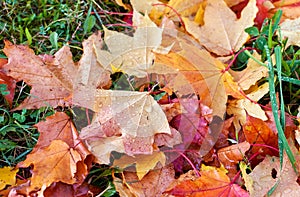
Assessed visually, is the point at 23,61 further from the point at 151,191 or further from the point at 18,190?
the point at 151,191

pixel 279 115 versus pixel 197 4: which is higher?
pixel 197 4

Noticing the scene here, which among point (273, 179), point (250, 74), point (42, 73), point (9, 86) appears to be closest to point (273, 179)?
point (273, 179)

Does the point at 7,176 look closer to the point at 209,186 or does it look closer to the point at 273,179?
the point at 209,186

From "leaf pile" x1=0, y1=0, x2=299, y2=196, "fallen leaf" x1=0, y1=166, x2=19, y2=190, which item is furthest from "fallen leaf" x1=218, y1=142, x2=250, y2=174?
"fallen leaf" x1=0, y1=166, x2=19, y2=190

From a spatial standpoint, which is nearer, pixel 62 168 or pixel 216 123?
pixel 62 168

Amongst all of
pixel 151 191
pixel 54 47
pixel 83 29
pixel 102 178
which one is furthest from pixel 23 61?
pixel 151 191

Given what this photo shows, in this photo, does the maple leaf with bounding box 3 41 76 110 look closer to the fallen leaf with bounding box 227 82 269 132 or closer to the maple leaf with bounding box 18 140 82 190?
the maple leaf with bounding box 18 140 82 190
